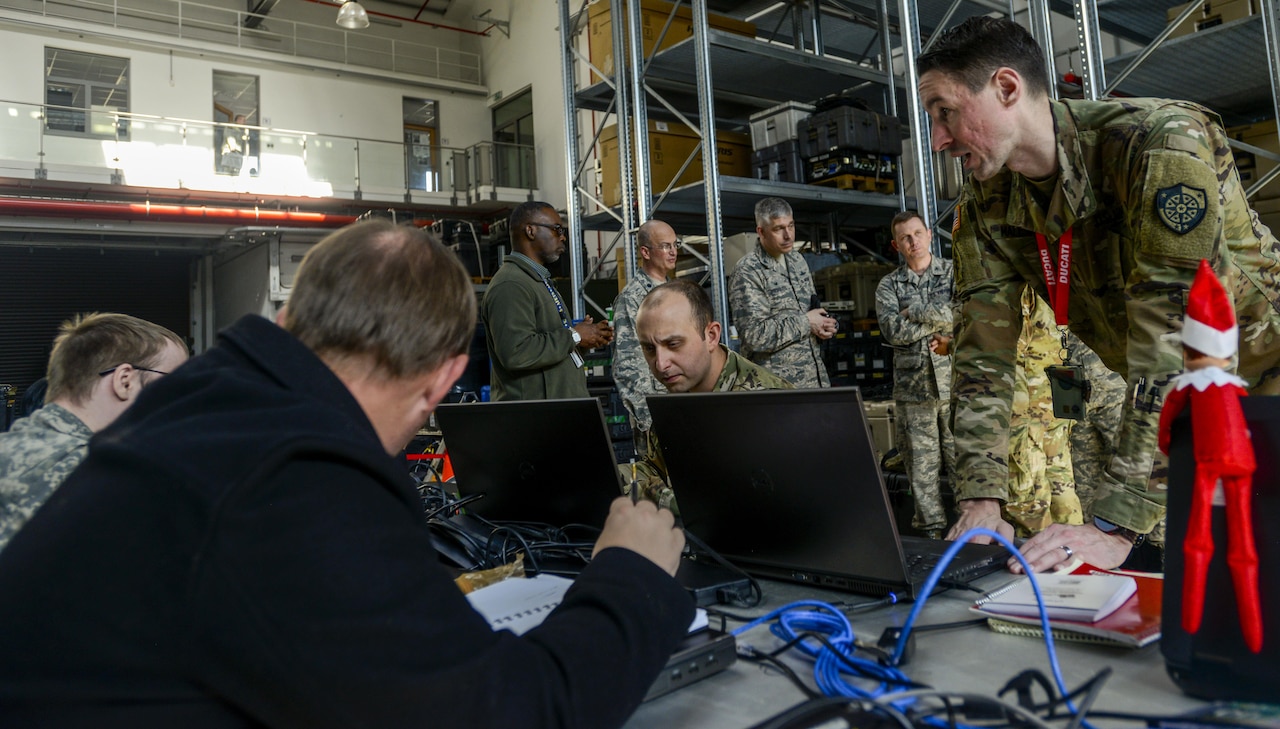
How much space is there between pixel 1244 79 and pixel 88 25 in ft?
44.4

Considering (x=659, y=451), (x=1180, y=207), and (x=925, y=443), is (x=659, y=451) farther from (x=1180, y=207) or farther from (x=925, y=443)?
(x=925, y=443)

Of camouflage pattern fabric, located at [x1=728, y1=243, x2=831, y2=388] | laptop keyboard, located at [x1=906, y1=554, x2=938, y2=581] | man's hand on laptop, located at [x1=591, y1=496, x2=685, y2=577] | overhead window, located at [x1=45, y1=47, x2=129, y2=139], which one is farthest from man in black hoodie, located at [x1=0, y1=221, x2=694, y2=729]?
overhead window, located at [x1=45, y1=47, x2=129, y2=139]

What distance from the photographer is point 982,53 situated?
4.71ft

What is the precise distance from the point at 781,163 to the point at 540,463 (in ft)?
14.2

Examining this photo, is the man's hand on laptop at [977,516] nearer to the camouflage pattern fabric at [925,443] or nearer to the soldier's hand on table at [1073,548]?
the soldier's hand on table at [1073,548]

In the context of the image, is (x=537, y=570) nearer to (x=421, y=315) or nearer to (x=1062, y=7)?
(x=421, y=315)

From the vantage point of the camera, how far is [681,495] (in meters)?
1.30

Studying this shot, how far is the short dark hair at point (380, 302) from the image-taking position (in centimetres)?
72

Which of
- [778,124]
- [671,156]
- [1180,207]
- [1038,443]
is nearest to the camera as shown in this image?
[1180,207]

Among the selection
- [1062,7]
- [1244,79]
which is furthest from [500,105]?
[1244,79]

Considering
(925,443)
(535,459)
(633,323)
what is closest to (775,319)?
(633,323)

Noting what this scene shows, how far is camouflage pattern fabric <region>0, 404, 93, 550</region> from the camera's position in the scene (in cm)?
159

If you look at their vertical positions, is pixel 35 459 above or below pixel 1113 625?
above

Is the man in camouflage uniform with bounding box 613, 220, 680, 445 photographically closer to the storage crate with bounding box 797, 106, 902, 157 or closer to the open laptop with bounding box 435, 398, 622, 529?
the storage crate with bounding box 797, 106, 902, 157
